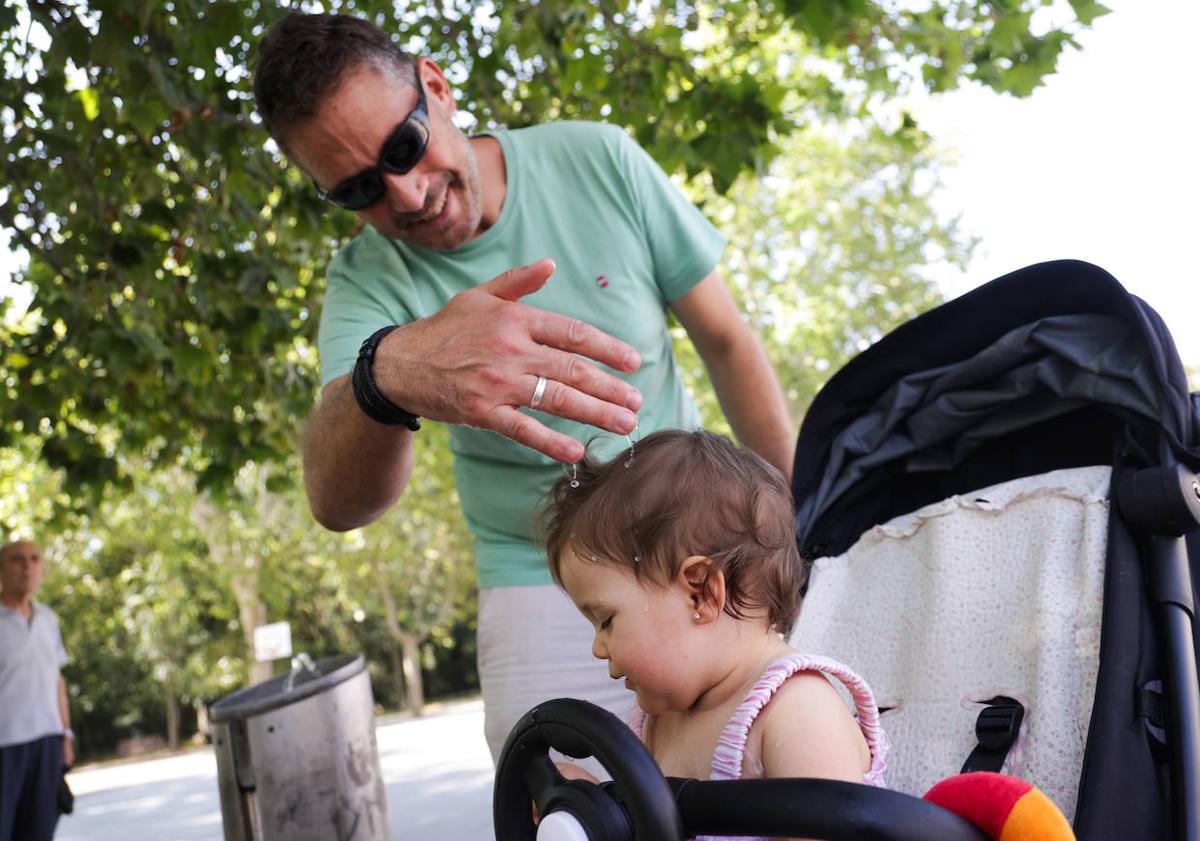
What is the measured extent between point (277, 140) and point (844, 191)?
21464 millimetres

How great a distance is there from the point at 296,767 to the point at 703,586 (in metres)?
3.72

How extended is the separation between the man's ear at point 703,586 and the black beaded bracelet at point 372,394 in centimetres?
57

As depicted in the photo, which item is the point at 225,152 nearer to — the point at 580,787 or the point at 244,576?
the point at 580,787

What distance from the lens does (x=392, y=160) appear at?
8.02 feet

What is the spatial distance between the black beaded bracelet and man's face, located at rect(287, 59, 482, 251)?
1.70ft

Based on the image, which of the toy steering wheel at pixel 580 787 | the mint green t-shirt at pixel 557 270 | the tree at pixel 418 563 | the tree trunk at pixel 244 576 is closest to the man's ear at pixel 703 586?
the toy steering wheel at pixel 580 787

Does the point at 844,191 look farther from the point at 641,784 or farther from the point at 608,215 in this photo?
the point at 641,784

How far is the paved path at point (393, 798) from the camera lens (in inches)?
334

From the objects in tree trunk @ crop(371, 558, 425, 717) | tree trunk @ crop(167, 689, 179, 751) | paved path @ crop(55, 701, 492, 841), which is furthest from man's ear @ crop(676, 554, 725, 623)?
tree trunk @ crop(167, 689, 179, 751)

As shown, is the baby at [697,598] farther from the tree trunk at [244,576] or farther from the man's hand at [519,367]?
the tree trunk at [244,576]

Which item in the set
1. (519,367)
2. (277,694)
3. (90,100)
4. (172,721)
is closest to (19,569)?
(277,694)

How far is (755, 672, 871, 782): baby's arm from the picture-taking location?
161 centimetres

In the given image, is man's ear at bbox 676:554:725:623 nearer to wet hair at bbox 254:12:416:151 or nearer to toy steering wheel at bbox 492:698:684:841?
toy steering wheel at bbox 492:698:684:841

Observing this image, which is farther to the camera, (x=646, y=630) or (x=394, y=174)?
(x=394, y=174)
